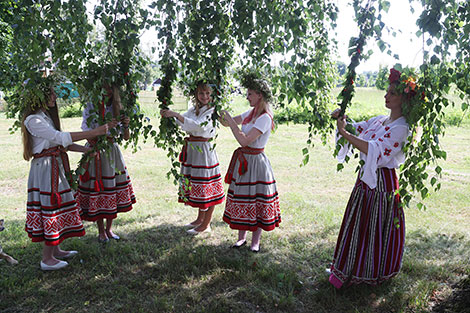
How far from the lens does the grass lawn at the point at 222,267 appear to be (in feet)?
9.31

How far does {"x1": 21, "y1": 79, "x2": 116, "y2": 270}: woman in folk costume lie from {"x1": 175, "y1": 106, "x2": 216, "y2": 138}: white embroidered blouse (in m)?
0.97

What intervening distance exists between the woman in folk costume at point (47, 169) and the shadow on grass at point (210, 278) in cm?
43

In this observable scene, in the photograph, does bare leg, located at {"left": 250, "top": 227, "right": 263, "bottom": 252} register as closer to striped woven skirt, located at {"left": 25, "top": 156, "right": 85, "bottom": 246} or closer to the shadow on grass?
the shadow on grass

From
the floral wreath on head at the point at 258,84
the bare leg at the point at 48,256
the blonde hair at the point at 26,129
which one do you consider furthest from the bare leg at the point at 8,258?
the floral wreath on head at the point at 258,84

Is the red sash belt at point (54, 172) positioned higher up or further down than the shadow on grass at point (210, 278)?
higher up

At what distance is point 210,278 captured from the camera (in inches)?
125

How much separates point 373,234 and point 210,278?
1390mm

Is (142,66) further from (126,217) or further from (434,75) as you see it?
(126,217)

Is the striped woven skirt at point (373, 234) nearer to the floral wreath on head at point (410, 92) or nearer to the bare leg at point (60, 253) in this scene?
the floral wreath on head at point (410, 92)

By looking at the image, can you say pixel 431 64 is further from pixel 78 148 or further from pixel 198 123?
pixel 78 148

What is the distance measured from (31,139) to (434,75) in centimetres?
304

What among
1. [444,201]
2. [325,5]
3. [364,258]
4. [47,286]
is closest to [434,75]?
[325,5]

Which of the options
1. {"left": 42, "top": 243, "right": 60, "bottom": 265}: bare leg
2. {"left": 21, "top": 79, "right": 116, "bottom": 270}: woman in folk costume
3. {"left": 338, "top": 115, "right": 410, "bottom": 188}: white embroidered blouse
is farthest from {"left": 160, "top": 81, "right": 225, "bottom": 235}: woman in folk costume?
{"left": 338, "top": 115, "right": 410, "bottom": 188}: white embroidered blouse

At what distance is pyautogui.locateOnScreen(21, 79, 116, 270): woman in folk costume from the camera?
2951 mm
